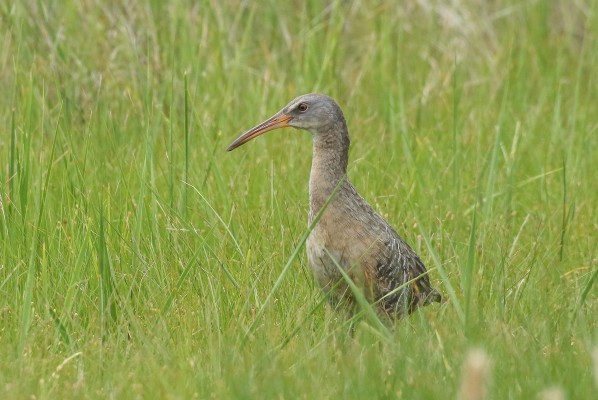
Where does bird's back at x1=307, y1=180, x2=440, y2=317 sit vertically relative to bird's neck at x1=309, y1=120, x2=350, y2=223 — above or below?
below

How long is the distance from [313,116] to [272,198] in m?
0.38

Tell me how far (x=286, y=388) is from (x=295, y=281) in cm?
→ 135

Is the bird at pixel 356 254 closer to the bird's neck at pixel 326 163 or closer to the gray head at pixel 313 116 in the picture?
the bird's neck at pixel 326 163

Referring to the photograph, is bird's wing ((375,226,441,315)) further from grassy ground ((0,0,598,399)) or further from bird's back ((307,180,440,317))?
grassy ground ((0,0,598,399))

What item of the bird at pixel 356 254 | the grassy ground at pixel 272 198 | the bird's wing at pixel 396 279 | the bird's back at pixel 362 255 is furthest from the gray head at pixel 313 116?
the bird's wing at pixel 396 279

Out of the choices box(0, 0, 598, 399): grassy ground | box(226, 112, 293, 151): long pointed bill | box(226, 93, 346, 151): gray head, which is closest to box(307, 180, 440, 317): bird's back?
box(0, 0, 598, 399): grassy ground

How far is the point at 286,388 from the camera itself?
3.60 meters

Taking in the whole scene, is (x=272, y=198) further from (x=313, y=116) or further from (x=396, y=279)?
(x=396, y=279)

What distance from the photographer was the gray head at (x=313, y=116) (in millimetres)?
5172

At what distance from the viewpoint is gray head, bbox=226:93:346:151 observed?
5.17 meters

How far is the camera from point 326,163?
200 inches

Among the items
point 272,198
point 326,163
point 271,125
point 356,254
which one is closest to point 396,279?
point 356,254

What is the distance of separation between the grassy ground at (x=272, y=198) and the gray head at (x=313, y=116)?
24 cm

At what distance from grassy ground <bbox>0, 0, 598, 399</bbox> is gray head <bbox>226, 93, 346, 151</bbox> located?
24 cm
